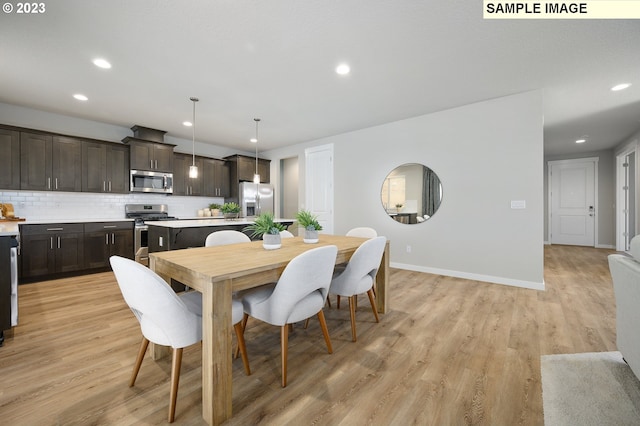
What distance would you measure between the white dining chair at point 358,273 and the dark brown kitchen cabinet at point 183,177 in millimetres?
4549

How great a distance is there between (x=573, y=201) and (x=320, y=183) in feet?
21.9

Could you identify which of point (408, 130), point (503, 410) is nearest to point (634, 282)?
point (503, 410)

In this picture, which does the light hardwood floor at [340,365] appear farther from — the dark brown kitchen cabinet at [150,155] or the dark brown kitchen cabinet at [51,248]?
the dark brown kitchen cabinet at [150,155]

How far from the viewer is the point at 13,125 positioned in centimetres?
393

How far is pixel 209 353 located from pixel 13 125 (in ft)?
17.0

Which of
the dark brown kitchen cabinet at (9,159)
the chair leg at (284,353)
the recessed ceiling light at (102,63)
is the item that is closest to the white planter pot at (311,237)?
the chair leg at (284,353)

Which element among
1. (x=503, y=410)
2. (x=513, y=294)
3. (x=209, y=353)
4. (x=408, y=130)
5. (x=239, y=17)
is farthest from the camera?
(x=408, y=130)

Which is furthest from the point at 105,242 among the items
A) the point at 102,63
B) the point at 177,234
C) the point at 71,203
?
Result: the point at 102,63

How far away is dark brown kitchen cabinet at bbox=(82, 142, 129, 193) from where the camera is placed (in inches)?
171

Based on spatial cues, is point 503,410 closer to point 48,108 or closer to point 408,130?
point 408,130

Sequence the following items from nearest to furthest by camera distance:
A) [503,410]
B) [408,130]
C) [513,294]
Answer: [503,410] < [513,294] < [408,130]

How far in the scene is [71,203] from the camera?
445cm

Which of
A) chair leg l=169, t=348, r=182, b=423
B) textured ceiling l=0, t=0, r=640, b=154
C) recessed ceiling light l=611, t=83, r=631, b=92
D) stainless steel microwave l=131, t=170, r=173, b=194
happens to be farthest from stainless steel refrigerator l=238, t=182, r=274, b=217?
recessed ceiling light l=611, t=83, r=631, b=92

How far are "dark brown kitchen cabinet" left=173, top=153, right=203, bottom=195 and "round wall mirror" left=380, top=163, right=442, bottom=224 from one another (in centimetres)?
392
